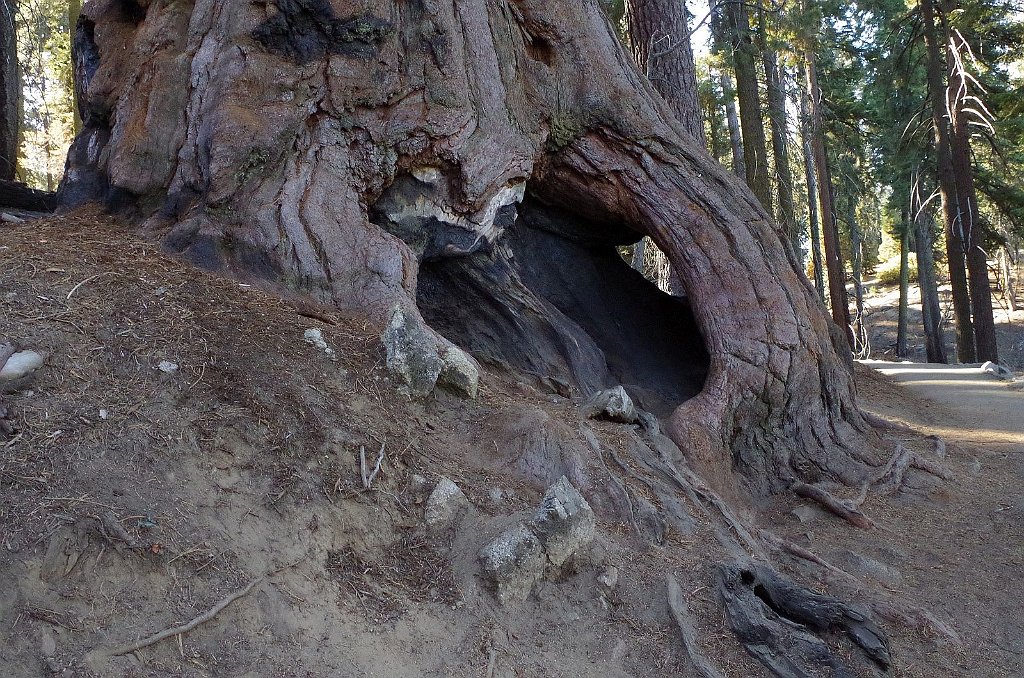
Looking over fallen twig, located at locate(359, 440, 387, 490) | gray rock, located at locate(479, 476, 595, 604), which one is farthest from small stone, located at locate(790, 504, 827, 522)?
fallen twig, located at locate(359, 440, 387, 490)

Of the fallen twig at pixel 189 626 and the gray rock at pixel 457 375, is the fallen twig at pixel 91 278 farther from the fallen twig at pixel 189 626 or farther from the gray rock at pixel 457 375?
the fallen twig at pixel 189 626

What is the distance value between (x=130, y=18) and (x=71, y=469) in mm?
5393

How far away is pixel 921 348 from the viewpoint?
92.4 feet

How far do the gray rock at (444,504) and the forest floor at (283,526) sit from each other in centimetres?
5

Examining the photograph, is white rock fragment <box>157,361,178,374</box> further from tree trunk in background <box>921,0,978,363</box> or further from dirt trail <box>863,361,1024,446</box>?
tree trunk in background <box>921,0,978,363</box>

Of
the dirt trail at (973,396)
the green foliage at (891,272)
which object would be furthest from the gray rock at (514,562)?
the green foliage at (891,272)

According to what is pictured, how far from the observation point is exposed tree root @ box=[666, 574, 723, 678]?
3.71 meters

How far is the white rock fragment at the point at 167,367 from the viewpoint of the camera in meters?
4.01

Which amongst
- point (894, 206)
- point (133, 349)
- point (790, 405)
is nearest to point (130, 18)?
point (133, 349)

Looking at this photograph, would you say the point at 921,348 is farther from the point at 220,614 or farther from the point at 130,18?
the point at 220,614

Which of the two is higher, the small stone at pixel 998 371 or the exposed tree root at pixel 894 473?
the small stone at pixel 998 371

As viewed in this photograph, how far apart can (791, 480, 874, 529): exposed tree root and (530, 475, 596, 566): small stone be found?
3.15 metres

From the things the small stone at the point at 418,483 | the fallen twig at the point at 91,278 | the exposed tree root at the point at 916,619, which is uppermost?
the fallen twig at the point at 91,278

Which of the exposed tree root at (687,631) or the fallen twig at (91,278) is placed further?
the fallen twig at (91,278)
